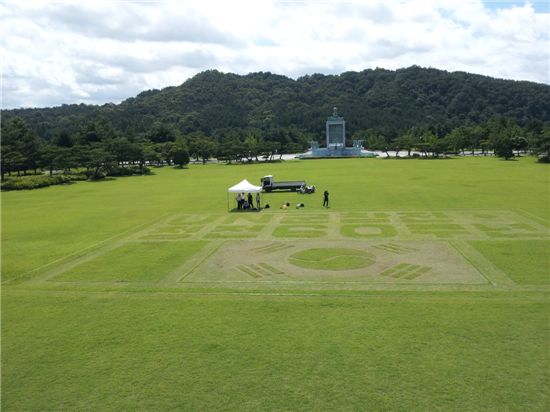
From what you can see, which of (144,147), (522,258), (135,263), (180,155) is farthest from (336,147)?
(135,263)

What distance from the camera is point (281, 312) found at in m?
14.7

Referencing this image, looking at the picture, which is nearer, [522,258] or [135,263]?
[522,258]

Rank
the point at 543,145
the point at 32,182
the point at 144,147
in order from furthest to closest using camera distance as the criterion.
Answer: the point at 144,147, the point at 543,145, the point at 32,182

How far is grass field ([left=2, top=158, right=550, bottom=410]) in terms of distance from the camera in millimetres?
10422

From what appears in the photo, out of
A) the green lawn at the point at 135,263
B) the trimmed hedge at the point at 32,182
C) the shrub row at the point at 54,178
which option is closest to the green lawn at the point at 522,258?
the green lawn at the point at 135,263

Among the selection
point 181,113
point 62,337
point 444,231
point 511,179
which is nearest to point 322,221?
point 444,231

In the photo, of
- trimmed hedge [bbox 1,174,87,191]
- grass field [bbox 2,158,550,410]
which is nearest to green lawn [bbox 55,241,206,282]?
grass field [bbox 2,158,550,410]

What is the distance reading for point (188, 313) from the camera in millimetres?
14875

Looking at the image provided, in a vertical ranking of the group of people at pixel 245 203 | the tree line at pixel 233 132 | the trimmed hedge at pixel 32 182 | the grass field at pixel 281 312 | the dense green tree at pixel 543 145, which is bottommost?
the grass field at pixel 281 312

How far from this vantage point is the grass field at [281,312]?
34.2ft

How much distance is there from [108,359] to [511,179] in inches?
1964

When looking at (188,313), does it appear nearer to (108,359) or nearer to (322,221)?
(108,359)

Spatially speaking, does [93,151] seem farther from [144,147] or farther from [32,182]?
[144,147]

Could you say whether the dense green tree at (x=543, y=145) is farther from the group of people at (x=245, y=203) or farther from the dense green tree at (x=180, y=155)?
the dense green tree at (x=180, y=155)
